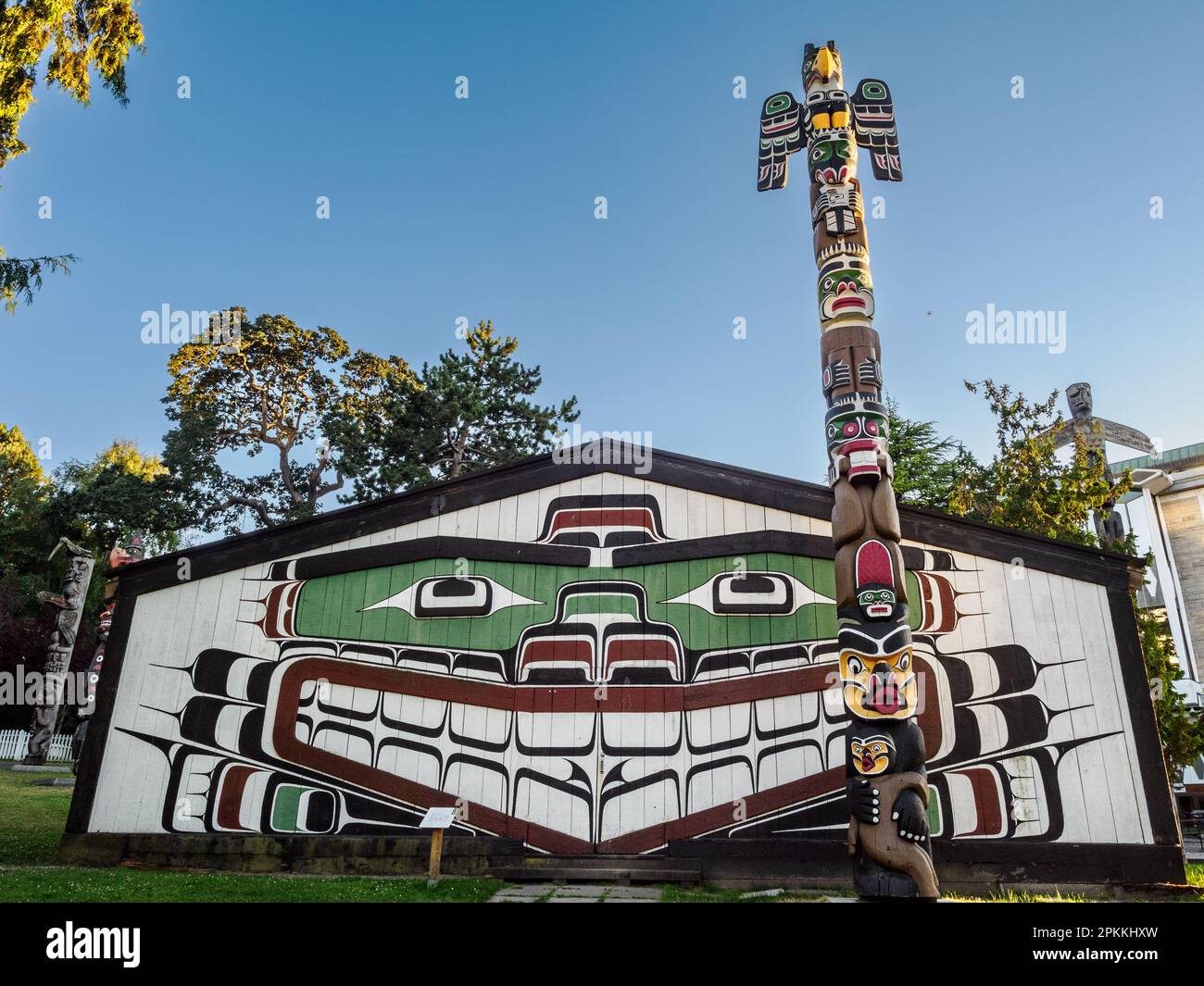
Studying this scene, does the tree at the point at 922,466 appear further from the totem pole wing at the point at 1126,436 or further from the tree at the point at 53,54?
the tree at the point at 53,54

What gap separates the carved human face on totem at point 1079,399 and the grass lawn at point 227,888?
921 cm

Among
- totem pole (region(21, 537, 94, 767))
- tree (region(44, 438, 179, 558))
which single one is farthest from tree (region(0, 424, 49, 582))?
totem pole (region(21, 537, 94, 767))

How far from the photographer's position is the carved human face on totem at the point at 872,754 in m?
6.32

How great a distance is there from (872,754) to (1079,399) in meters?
12.7

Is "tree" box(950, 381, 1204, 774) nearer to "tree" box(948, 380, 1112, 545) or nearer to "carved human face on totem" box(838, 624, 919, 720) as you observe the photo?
"tree" box(948, 380, 1112, 545)

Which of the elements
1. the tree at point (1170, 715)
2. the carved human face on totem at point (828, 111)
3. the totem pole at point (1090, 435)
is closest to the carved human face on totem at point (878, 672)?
the carved human face on totem at point (828, 111)

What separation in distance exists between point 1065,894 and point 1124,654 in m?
2.72

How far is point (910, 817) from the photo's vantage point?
20.0 ft

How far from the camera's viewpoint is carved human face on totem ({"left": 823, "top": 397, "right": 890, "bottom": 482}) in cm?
745

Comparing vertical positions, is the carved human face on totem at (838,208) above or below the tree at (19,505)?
below

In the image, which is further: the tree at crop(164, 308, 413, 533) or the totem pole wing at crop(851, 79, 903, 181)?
the tree at crop(164, 308, 413, 533)

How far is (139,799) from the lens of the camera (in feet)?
29.5
